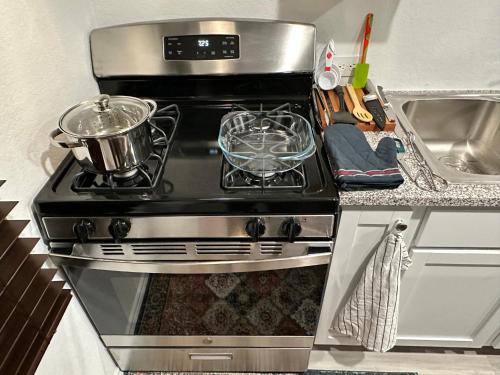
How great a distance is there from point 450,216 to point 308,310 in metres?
0.50

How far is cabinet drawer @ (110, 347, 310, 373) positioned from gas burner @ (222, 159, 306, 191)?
702 millimetres

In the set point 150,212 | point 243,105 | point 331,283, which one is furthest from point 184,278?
point 243,105

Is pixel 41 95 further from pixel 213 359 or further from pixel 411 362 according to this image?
pixel 411 362

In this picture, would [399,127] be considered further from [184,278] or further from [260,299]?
[184,278]

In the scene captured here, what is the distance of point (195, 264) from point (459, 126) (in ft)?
3.71

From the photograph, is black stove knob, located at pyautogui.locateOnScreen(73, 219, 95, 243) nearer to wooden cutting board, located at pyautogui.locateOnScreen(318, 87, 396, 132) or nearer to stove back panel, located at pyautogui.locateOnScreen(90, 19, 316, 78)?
stove back panel, located at pyautogui.locateOnScreen(90, 19, 316, 78)

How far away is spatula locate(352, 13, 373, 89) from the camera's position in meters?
1.23

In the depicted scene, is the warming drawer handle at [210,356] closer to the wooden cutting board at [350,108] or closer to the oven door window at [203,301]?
the oven door window at [203,301]

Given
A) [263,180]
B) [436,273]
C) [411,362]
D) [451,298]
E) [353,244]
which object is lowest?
[411,362]

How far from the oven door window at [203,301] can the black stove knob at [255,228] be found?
6.0 inches

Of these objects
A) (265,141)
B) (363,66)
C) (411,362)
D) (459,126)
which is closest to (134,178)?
(265,141)

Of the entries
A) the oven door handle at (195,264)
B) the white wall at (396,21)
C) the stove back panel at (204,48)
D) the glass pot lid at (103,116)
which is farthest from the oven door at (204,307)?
the white wall at (396,21)

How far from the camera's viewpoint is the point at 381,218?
3.18 feet

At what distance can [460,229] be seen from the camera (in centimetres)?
98
